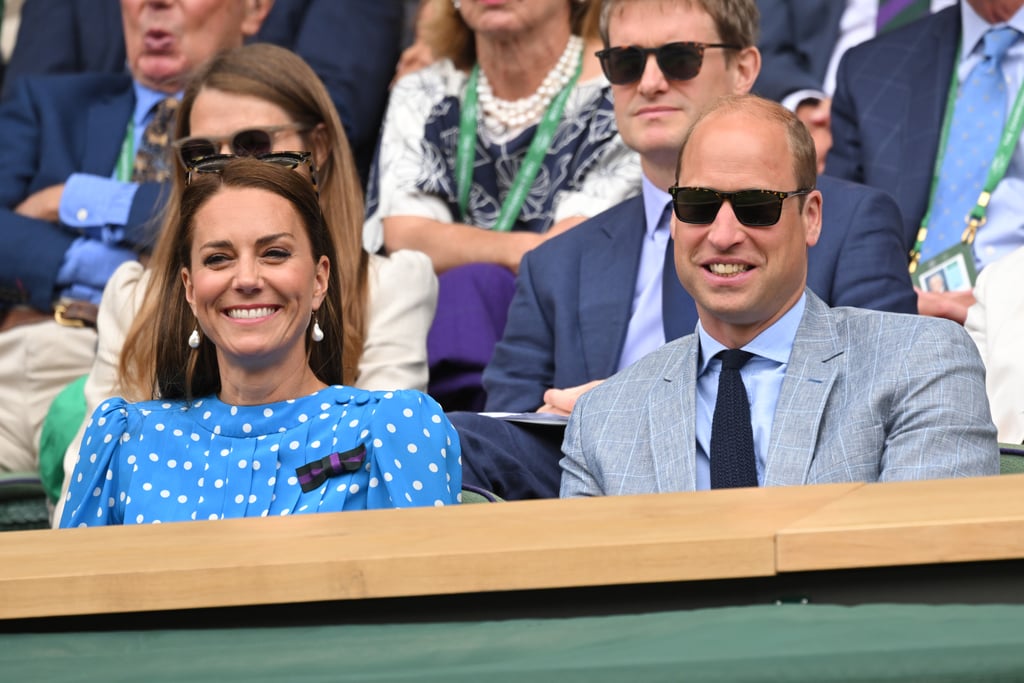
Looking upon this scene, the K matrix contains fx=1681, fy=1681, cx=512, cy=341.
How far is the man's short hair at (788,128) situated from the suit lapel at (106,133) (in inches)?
86.5

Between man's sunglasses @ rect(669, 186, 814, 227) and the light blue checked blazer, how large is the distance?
0.52ft

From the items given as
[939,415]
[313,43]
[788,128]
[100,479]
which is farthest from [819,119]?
[100,479]

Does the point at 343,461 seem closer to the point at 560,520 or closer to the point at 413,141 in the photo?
the point at 560,520

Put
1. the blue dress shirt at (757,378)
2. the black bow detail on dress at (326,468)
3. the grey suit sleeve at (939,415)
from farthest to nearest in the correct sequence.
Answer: the blue dress shirt at (757,378), the black bow detail on dress at (326,468), the grey suit sleeve at (939,415)

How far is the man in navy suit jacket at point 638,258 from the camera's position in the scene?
3391mm

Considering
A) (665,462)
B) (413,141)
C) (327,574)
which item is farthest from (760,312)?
(413,141)

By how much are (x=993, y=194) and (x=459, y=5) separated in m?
1.47

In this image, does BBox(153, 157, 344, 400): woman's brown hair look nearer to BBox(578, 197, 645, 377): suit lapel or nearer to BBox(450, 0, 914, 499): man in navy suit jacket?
BBox(450, 0, 914, 499): man in navy suit jacket

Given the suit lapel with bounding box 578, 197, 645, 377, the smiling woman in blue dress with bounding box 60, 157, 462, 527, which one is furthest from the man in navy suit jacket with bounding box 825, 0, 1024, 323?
the smiling woman in blue dress with bounding box 60, 157, 462, 527

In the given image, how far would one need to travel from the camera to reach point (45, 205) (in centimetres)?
453

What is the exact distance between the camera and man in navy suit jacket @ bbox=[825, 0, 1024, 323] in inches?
162

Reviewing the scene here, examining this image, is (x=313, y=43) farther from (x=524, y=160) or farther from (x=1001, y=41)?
(x=1001, y=41)

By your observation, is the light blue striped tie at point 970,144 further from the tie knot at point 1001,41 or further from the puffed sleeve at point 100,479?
the puffed sleeve at point 100,479

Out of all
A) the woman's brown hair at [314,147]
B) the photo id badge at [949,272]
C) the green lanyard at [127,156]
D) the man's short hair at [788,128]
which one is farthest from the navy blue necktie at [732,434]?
the green lanyard at [127,156]
